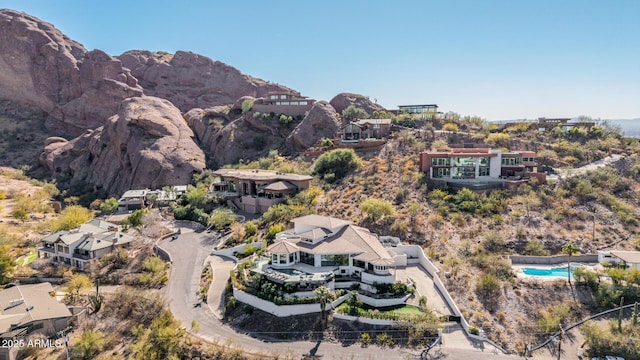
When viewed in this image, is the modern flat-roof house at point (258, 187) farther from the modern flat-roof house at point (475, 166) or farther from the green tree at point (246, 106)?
the green tree at point (246, 106)

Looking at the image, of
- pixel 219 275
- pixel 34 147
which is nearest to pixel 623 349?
pixel 219 275

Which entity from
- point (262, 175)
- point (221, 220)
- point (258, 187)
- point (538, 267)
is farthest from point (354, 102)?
point (538, 267)

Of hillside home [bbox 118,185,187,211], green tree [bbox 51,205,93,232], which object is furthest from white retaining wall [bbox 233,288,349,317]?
hillside home [bbox 118,185,187,211]

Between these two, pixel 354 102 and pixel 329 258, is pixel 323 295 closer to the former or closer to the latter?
pixel 329 258

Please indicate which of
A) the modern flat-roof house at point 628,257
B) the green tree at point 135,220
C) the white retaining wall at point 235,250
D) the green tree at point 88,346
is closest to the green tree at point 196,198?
the green tree at point 135,220

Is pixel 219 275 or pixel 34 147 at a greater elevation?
pixel 34 147

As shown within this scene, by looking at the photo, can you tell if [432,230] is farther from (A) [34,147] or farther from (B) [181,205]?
(A) [34,147]
